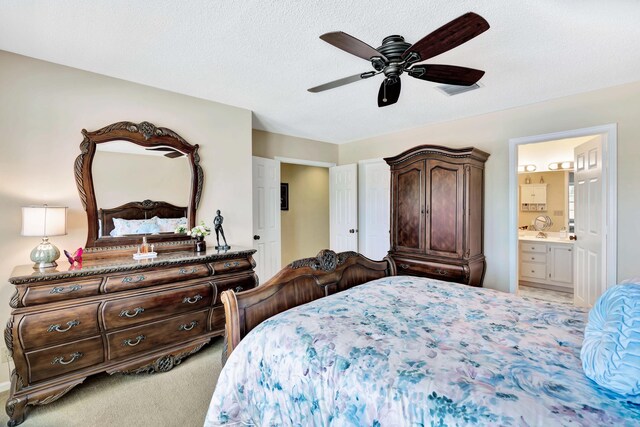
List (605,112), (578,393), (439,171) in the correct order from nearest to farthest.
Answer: (578,393) → (605,112) → (439,171)

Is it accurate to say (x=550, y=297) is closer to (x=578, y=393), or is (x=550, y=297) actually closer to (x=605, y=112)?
(x=605, y=112)

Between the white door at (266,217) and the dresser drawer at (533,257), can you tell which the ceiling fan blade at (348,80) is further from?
the dresser drawer at (533,257)

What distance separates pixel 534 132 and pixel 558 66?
1048 mm

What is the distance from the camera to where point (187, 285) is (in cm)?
259

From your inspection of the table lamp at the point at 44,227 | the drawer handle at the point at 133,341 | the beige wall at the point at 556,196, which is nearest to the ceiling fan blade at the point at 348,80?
the table lamp at the point at 44,227

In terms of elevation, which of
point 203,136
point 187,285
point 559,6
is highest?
point 559,6

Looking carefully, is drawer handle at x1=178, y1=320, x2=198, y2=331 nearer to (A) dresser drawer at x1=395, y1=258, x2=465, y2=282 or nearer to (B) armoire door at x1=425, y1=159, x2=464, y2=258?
(A) dresser drawer at x1=395, y1=258, x2=465, y2=282

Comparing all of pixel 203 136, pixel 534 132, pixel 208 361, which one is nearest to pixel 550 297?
pixel 534 132

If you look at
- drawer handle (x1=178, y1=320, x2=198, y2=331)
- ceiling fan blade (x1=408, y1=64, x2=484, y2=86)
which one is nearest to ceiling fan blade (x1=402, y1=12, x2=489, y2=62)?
ceiling fan blade (x1=408, y1=64, x2=484, y2=86)

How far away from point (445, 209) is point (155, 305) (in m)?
3.14

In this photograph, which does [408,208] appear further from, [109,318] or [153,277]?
[109,318]

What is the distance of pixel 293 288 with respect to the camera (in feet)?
6.33

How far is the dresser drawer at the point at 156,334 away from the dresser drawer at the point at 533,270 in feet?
16.7

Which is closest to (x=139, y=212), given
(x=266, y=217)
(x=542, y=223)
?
(x=266, y=217)
